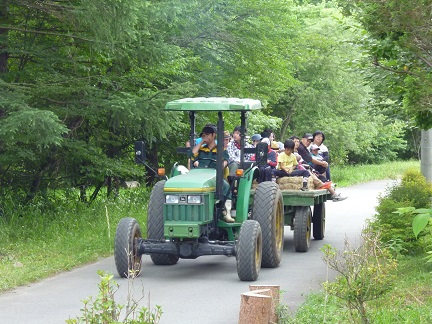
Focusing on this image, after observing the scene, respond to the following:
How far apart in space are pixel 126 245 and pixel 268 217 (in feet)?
7.73

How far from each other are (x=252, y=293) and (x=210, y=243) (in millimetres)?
Answer: 3981

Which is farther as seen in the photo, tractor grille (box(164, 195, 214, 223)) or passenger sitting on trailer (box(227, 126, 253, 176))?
passenger sitting on trailer (box(227, 126, 253, 176))

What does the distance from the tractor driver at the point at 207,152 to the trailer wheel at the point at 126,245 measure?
1535 mm

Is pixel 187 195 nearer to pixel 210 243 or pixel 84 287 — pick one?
pixel 210 243

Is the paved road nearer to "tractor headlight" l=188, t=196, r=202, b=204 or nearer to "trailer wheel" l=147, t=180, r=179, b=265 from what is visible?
"trailer wheel" l=147, t=180, r=179, b=265

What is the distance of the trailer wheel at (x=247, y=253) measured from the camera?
12586mm

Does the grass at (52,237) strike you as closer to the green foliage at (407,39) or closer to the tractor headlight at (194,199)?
the tractor headlight at (194,199)

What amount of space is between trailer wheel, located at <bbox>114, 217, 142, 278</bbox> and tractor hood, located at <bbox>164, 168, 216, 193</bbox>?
746 millimetres

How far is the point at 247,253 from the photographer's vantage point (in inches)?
496

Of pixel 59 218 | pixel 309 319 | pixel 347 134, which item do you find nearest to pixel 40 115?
pixel 59 218

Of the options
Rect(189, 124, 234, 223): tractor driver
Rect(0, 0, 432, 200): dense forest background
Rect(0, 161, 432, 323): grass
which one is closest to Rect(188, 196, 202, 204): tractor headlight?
Rect(189, 124, 234, 223): tractor driver

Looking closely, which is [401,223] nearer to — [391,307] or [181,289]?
[181,289]

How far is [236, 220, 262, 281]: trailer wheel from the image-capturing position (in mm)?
12586

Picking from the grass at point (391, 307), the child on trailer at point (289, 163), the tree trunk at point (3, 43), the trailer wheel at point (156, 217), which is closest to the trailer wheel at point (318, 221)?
the child on trailer at point (289, 163)
